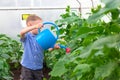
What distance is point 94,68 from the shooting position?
4.54ft

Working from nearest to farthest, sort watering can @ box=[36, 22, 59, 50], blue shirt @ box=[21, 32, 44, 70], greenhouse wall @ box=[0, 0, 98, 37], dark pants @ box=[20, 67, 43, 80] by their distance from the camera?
watering can @ box=[36, 22, 59, 50] → blue shirt @ box=[21, 32, 44, 70] → dark pants @ box=[20, 67, 43, 80] → greenhouse wall @ box=[0, 0, 98, 37]

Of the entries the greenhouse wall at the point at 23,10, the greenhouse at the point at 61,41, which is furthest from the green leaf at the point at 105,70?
the greenhouse wall at the point at 23,10

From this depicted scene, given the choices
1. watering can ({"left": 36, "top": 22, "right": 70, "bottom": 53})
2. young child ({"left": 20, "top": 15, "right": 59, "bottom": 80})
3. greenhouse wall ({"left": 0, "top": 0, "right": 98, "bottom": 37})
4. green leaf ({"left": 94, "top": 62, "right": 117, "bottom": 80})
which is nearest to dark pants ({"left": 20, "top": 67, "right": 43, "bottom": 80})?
young child ({"left": 20, "top": 15, "right": 59, "bottom": 80})

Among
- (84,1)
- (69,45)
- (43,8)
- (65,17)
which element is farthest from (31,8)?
(69,45)

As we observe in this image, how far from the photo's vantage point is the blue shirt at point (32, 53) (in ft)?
13.0

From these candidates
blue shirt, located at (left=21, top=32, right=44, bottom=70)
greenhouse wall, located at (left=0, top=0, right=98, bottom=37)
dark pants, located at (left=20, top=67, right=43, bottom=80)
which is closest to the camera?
blue shirt, located at (left=21, top=32, right=44, bottom=70)

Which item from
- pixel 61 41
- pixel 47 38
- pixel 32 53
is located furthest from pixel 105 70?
pixel 32 53

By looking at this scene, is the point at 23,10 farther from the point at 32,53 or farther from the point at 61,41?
the point at 61,41

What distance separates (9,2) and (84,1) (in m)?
1.40

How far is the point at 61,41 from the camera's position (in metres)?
3.68

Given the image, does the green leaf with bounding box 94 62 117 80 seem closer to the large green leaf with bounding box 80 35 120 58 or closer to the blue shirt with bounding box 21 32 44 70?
the large green leaf with bounding box 80 35 120 58

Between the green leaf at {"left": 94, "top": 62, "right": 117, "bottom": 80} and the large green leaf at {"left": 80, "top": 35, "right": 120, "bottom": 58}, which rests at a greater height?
the large green leaf at {"left": 80, "top": 35, "right": 120, "bottom": 58}

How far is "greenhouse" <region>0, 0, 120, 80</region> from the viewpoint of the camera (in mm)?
1255

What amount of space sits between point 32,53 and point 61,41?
1.65 feet
